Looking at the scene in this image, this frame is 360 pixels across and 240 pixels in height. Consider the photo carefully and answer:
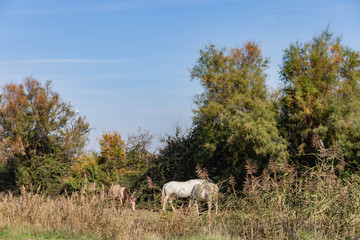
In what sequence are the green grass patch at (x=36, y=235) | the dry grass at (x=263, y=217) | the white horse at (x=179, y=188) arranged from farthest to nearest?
the white horse at (x=179, y=188), the green grass patch at (x=36, y=235), the dry grass at (x=263, y=217)

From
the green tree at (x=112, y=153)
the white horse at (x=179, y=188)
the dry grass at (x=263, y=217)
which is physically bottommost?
the dry grass at (x=263, y=217)

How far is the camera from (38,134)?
2506cm

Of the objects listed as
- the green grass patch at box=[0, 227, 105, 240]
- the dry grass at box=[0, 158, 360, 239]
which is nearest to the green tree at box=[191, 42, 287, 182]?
the dry grass at box=[0, 158, 360, 239]

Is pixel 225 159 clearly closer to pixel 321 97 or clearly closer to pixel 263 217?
pixel 321 97

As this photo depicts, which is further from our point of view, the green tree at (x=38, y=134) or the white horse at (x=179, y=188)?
Result: the green tree at (x=38, y=134)

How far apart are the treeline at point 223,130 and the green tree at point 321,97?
4 centimetres

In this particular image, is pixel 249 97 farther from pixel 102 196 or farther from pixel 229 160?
pixel 102 196

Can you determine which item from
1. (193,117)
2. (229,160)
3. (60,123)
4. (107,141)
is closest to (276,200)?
(229,160)

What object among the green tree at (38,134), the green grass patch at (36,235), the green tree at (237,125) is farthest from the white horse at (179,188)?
the green tree at (38,134)

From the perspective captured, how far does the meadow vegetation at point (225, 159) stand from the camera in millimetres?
8836

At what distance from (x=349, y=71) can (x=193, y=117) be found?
770cm

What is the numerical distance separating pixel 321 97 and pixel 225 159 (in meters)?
4.78

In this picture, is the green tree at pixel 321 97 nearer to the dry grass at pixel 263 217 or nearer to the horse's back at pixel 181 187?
the horse's back at pixel 181 187

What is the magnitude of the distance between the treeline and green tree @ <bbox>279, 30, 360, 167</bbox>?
1.6 inches
